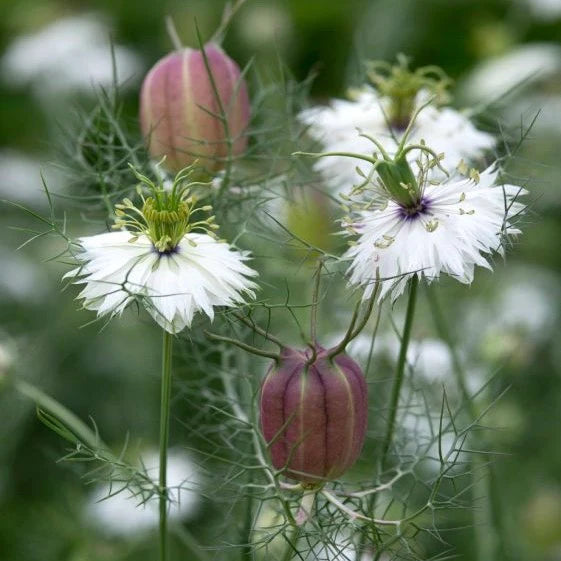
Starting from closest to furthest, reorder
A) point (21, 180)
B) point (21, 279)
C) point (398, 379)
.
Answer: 1. point (398, 379)
2. point (21, 279)
3. point (21, 180)

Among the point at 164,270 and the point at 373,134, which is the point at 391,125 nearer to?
the point at 373,134

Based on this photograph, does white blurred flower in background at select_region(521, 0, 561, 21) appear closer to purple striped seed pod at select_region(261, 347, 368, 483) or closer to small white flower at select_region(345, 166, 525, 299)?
small white flower at select_region(345, 166, 525, 299)

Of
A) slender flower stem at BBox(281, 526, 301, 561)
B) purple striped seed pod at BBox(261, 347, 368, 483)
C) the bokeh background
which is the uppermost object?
the bokeh background

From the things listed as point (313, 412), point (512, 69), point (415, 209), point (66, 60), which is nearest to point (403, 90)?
point (415, 209)

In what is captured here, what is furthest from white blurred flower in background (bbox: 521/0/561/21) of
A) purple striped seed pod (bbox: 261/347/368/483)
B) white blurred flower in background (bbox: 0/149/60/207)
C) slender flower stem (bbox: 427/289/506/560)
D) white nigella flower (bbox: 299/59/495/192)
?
purple striped seed pod (bbox: 261/347/368/483)

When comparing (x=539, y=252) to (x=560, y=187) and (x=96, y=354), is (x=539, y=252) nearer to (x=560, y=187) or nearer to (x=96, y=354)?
(x=560, y=187)

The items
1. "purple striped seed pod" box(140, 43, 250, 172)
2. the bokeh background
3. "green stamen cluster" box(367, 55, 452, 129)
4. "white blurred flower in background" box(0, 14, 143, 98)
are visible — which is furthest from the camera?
"white blurred flower in background" box(0, 14, 143, 98)
